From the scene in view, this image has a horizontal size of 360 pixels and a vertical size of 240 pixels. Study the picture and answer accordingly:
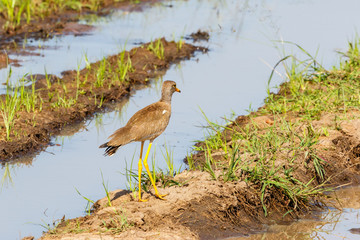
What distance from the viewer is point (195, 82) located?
39.8ft

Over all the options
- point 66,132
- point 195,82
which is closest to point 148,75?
point 195,82

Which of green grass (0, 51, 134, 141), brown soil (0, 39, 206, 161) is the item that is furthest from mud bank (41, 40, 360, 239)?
green grass (0, 51, 134, 141)

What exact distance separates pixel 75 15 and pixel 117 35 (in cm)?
209

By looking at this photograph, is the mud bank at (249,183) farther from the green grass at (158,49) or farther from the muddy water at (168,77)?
the green grass at (158,49)

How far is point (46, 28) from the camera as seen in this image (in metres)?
15.2

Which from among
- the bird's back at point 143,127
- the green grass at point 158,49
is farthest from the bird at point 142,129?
the green grass at point 158,49

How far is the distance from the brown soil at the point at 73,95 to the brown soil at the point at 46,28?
73.3 inches

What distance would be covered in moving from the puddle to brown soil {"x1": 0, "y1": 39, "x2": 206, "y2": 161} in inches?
142

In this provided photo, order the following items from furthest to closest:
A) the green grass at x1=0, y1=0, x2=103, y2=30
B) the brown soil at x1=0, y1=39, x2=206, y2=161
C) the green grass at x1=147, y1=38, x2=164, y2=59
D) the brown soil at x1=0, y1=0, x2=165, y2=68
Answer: the green grass at x1=0, y1=0, x2=103, y2=30 → the brown soil at x1=0, y1=0, x2=165, y2=68 → the green grass at x1=147, y1=38, x2=164, y2=59 → the brown soil at x1=0, y1=39, x2=206, y2=161

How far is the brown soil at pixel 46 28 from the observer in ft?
44.5

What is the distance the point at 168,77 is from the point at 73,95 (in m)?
2.60

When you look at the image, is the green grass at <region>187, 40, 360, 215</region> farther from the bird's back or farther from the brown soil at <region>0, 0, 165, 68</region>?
the brown soil at <region>0, 0, 165, 68</region>

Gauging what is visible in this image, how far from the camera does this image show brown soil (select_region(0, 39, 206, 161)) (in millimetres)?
8562

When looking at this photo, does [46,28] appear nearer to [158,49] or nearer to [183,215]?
[158,49]
